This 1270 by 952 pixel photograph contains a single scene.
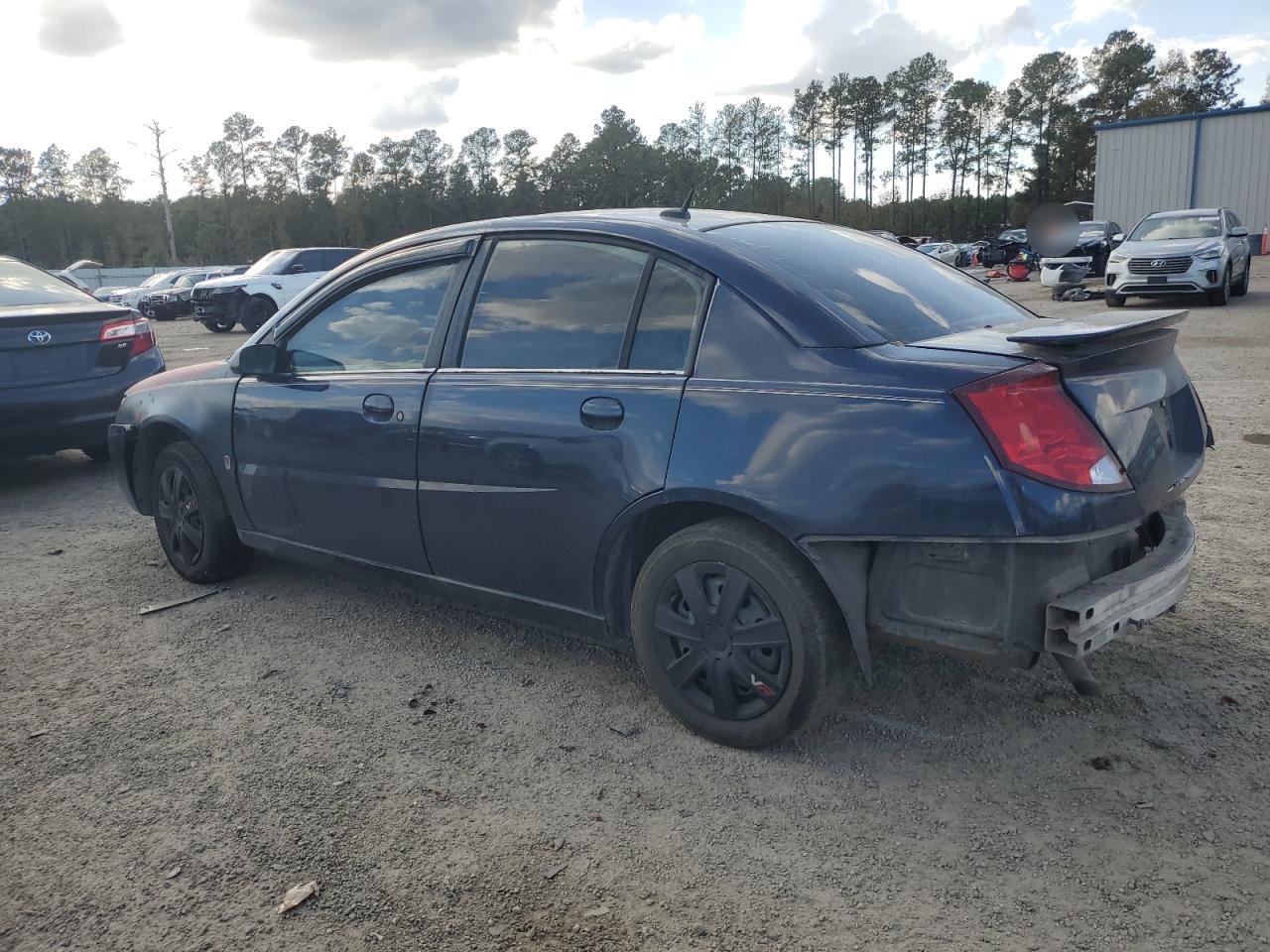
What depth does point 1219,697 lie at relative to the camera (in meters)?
3.15

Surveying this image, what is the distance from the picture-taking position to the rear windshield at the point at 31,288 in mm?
6871

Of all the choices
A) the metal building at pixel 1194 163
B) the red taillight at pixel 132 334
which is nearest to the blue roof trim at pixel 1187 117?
the metal building at pixel 1194 163

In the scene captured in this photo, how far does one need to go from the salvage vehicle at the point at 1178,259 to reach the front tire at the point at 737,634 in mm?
15690

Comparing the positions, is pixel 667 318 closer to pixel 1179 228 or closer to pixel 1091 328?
pixel 1091 328

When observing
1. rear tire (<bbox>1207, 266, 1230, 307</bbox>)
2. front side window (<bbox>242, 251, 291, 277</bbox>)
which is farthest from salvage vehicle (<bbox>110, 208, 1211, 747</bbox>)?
front side window (<bbox>242, 251, 291, 277</bbox>)

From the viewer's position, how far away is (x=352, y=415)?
3.75 m

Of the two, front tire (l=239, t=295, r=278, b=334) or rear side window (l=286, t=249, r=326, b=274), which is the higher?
rear side window (l=286, t=249, r=326, b=274)

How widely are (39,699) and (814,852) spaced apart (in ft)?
9.33

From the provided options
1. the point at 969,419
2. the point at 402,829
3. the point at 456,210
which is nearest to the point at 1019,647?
the point at 969,419

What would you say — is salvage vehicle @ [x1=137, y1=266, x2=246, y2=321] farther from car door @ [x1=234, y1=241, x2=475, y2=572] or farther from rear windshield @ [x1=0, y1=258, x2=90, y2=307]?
car door @ [x1=234, y1=241, x2=475, y2=572]

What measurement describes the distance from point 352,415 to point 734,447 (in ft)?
5.54

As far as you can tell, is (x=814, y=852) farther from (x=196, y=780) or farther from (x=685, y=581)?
(x=196, y=780)

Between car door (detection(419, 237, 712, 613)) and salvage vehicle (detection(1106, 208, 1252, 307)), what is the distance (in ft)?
50.5

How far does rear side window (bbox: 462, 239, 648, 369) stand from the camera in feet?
10.5
